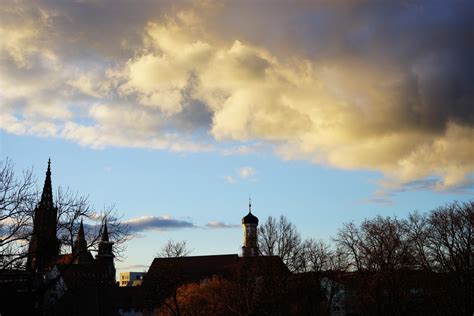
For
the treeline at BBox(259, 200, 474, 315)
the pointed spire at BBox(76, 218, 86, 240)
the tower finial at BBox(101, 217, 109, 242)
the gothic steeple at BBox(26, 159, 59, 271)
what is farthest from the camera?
the treeline at BBox(259, 200, 474, 315)

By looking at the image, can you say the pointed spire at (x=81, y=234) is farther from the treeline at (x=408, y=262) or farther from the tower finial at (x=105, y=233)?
the treeline at (x=408, y=262)

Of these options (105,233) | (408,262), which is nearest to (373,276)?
(408,262)

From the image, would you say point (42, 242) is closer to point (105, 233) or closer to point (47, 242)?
point (47, 242)

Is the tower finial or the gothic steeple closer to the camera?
the gothic steeple

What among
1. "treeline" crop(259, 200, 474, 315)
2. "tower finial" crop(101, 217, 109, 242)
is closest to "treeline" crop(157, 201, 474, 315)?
"treeline" crop(259, 200, 474, 315)

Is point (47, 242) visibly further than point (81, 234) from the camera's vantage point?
No

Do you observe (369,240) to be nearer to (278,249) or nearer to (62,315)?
(278,249)

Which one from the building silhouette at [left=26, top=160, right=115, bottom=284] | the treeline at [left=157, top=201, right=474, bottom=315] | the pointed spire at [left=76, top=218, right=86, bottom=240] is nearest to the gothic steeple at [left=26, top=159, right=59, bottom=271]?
the building silhouette at [left=26, top=160, right=115, bottom=284]

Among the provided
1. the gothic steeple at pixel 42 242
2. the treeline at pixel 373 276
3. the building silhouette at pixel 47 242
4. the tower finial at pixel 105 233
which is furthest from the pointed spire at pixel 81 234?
the treeline at pixel 373 276

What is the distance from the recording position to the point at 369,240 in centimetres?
5431

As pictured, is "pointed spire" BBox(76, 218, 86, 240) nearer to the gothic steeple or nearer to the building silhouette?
the building silhouette

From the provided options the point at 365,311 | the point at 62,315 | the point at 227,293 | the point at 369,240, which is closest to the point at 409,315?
the point at 365,311

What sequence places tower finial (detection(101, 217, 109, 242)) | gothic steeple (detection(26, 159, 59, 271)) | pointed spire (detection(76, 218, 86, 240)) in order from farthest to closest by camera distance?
pointed spire (detection(76, 218, 86, 240)), tower finial (detection(101, 217, 109, 242)), gothic steeple (detection(26, 159, 59, 271))

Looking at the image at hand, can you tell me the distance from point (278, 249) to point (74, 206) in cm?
3342
